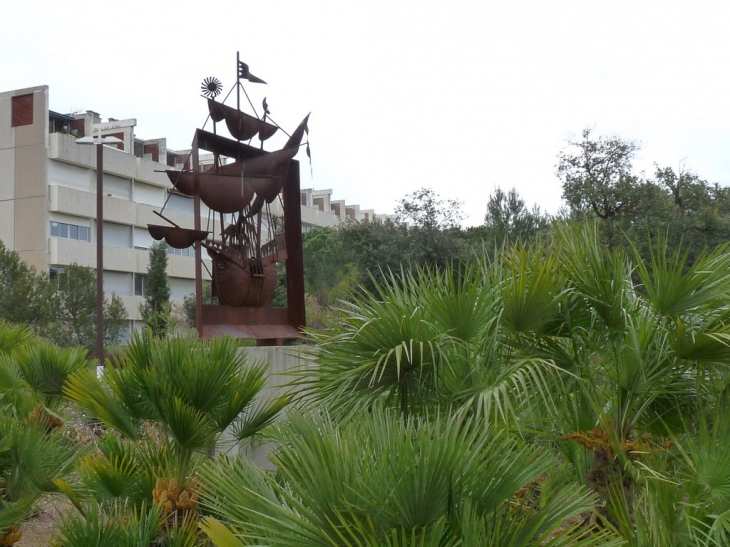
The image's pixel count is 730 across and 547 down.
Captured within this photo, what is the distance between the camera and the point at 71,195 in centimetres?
4750

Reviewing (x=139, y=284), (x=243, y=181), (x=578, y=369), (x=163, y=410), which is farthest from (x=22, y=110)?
(x=578, y=369)

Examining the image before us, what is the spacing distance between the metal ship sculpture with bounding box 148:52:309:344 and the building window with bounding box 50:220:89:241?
38.2 meters

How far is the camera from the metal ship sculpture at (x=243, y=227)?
1069 centimetres

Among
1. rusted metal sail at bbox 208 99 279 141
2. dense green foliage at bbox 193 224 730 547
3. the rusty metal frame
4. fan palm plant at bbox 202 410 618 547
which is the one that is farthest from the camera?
rusted metal sail at bbox 208 99 279 141

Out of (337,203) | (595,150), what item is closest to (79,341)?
(595,150)

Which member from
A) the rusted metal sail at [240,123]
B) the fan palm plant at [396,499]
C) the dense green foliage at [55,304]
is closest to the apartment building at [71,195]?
the dense green foliage at [55,304]

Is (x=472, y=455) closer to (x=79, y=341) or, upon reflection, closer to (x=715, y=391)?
(x=715, y=391)

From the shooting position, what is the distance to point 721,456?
433cm

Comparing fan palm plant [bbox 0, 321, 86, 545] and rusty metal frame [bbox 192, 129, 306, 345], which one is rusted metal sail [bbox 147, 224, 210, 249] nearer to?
rusty metal frame [bbox 192, 129, 306, 345]

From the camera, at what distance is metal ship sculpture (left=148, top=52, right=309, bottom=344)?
10688 mm

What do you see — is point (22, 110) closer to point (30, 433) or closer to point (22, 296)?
point (22, 296)

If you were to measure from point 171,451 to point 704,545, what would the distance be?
11.0 ft

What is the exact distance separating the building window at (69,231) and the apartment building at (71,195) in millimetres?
55

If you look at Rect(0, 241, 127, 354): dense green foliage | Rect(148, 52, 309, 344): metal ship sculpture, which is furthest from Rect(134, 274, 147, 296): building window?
Rect(148, 52, 309, 344): metal ship sculpture
